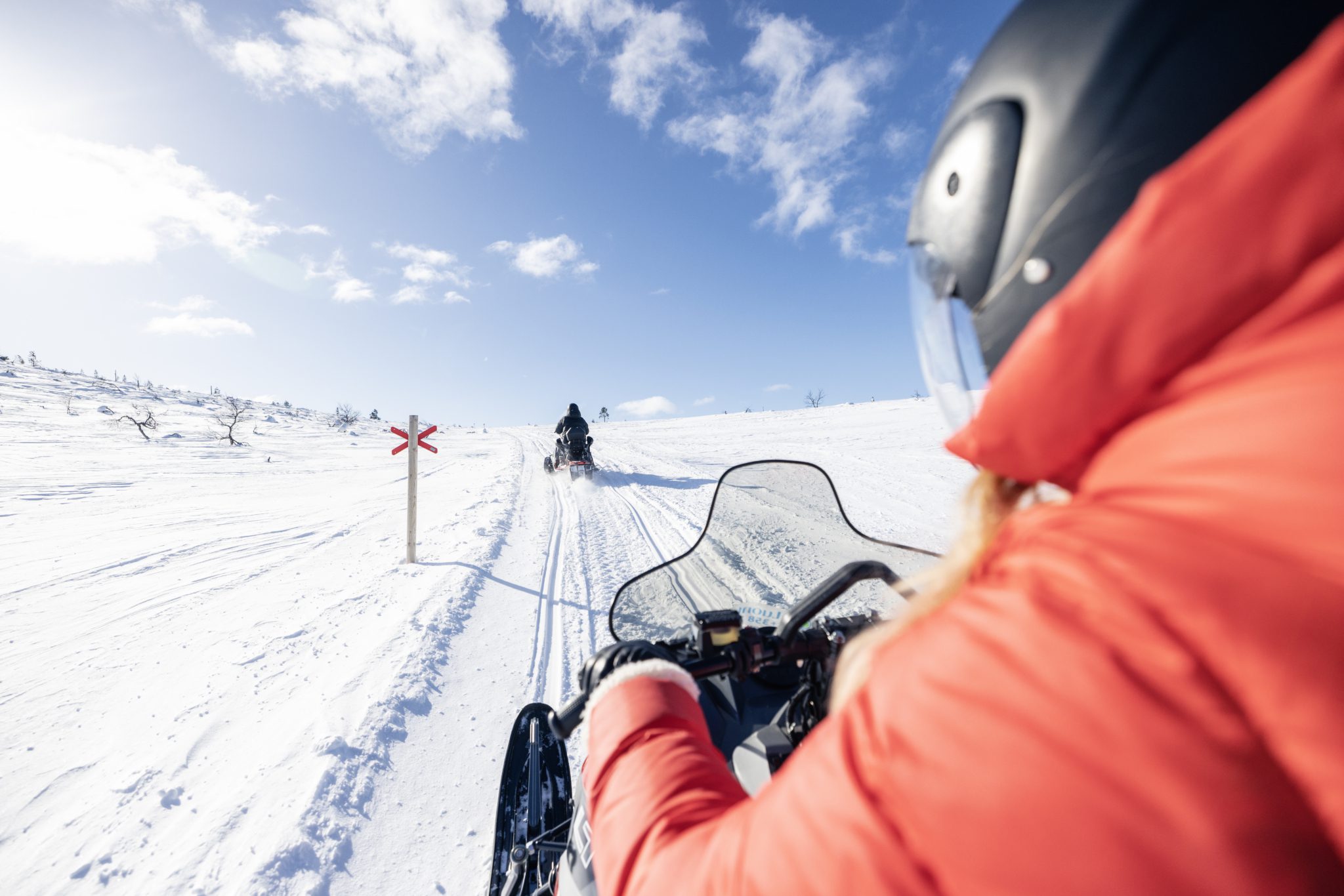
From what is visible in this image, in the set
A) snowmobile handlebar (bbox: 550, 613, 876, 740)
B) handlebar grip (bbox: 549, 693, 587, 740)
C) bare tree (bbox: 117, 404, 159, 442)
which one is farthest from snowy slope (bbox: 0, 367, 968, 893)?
bare tree (bbox: 117, 404, 159, 442)

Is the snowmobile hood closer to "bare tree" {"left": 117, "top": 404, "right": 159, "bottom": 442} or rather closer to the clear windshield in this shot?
the clear windshield

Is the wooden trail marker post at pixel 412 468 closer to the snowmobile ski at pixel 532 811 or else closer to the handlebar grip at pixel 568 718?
the snowmobile ski at pixel 532 811

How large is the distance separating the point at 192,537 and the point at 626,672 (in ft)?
28.8

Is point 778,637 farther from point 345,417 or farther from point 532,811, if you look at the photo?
point 345,417

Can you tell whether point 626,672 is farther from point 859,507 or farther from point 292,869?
point 859,507

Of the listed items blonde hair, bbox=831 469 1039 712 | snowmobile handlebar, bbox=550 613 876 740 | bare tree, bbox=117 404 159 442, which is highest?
bare tree, bbox=117 404 159 442

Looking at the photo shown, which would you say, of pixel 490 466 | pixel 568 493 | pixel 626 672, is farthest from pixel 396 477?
pixel 626 672

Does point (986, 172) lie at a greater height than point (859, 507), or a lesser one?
greater

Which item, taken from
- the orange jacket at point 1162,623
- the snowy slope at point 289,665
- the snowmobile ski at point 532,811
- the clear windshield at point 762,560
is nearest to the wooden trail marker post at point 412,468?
the snowy slope at point 289,665

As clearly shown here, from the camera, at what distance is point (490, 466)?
16.3 m

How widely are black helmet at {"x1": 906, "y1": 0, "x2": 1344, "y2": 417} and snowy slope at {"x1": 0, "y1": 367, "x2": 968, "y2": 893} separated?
2.82 meters

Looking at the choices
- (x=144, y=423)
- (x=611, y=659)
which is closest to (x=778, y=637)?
(x=611, y=659)

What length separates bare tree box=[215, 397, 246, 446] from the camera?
76.5 ft

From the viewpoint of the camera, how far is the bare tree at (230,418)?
23.3 m
